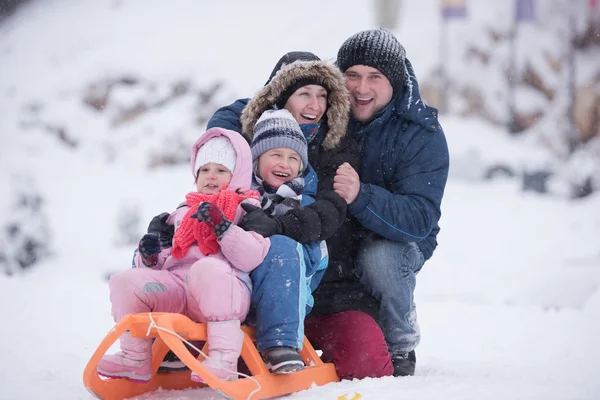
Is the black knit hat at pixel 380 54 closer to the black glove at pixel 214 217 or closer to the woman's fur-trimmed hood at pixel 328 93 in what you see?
the woman's fur-trimmed hood at pixel 328 93

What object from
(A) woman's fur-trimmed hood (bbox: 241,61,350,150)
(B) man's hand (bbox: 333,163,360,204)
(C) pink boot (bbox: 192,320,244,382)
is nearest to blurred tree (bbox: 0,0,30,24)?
(A) woman's fur-trimmed hood (bbox: 241,61,350,150)

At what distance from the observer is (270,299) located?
6.91ft

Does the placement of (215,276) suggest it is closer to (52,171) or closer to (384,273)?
(384,273)

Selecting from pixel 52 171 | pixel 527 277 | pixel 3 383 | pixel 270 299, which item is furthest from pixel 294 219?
pixel 52 171

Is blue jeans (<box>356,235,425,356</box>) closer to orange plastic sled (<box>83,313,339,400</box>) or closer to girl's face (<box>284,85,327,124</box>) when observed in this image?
orange plastic sled (<box>83,313,339,400</box>)

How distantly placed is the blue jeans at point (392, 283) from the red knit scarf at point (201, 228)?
74cm

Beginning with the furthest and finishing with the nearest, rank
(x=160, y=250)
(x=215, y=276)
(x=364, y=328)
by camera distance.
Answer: (x=364, y=328) → (x=160, y=250) → (x=215, y=276)

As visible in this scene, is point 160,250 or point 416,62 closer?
point 160,250

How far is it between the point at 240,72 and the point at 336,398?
10931 millimetres

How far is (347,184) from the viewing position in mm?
2520

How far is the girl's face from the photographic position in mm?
2719

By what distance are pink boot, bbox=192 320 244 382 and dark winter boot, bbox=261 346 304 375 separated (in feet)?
0.44

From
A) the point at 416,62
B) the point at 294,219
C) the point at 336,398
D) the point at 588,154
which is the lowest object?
the point at 336,398

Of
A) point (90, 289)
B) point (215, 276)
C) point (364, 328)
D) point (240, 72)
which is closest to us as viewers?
point (215, 276)
